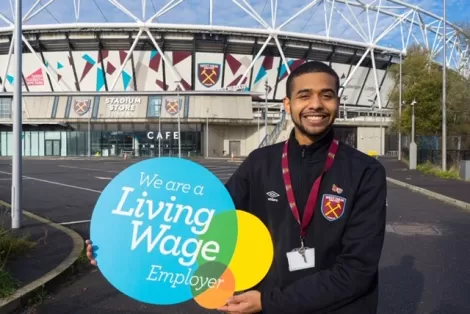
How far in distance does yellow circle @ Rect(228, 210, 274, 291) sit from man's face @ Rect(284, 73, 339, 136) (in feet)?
1.47

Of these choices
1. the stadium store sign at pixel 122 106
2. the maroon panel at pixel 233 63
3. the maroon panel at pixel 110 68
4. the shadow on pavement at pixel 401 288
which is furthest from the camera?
the maroon panel at pixel 233 63

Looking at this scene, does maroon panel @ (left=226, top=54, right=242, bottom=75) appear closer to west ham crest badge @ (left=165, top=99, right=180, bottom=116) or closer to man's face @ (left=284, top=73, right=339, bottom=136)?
west ham crest badge @ (left=165, top=99, right=180, bottom=116)

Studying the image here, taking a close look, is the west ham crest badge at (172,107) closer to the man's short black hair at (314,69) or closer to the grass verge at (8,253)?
the grass verge at (8,253)

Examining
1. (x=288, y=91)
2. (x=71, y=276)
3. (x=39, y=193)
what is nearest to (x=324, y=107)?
(x=288, y=91)

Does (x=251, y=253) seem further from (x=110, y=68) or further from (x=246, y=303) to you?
(x=110, y=68)

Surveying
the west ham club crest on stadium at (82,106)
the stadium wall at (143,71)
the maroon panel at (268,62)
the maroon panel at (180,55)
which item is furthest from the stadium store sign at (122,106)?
the maroon panel at (268,62)

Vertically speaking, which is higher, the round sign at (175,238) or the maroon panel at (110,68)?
the maroon panel at (110,68)

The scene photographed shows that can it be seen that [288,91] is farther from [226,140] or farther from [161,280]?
[226,140]

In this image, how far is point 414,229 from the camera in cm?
821

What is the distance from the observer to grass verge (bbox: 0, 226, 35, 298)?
13.8 feet

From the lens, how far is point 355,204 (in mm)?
1566

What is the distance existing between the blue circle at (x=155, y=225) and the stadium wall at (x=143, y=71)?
5438cm

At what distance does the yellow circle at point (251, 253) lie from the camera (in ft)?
5.61

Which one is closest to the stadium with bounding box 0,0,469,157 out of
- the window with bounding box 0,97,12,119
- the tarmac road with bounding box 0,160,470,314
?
the window with bounding box 0,97,12,119
